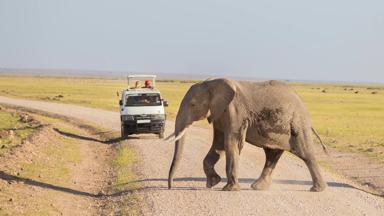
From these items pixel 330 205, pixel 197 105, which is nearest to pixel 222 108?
pixel 197 105

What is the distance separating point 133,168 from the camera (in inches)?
774

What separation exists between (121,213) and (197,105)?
3.98 meters

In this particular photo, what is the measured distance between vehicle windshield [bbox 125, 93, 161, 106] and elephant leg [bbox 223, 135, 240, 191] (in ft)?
46.3

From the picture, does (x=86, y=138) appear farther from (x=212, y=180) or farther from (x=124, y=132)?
(x=212, y=180)

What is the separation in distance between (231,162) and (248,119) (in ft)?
4.05

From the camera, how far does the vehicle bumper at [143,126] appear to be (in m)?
28.6

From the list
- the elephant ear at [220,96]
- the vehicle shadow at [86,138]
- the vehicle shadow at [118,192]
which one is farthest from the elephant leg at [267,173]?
the vehicle shadow at [86,138]

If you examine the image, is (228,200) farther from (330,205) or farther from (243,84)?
(243,84)

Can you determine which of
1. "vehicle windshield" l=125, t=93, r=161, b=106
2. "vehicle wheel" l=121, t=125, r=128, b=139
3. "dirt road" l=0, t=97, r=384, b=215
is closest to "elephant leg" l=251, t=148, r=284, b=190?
"dirt road" l=0, t=97, r=384, b=215

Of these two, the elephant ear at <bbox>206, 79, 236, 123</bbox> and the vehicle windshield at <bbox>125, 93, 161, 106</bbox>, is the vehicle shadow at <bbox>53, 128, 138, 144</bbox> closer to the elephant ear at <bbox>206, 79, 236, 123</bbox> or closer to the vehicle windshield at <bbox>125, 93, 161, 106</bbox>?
the vehicle windshield at <bbox>125, 93, 161, 106</bbox>

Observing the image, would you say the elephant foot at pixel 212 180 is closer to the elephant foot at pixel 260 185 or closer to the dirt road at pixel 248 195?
the dirt road at pixel 248 195

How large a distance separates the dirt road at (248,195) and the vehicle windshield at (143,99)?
22.6ft

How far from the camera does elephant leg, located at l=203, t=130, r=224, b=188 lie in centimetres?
1595

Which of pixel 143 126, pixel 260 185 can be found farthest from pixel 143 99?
pixel 260 185
